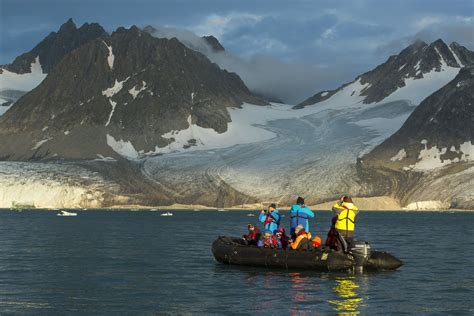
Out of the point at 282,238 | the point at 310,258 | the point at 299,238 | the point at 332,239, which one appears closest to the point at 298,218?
the point at 299,238

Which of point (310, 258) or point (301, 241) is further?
point (301, 241)

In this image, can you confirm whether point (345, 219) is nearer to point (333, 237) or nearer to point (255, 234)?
point (333, 237)

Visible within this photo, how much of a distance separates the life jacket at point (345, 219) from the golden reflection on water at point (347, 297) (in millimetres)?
2581

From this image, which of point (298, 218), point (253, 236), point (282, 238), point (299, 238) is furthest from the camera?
point (253, 236)

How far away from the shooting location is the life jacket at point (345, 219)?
43.3m

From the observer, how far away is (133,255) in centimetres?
5956

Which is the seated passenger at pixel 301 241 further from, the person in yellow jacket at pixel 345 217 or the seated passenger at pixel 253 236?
the seated passenger at pixel 253 236

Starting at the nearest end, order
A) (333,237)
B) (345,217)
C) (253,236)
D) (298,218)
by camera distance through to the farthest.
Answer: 1. (345,217)
2. (333,237)
3. (298,218)
4. (253,236)

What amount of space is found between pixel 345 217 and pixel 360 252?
7.06 feet

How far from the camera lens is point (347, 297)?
37219 mm

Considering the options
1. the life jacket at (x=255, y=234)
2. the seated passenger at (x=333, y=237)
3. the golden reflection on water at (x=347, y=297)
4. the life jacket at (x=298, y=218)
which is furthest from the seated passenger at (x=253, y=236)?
the golden reflection on water at (x=347, y=297)

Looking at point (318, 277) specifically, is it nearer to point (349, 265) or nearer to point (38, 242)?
point (349, 265)

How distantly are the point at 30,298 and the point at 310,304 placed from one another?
39.8ft

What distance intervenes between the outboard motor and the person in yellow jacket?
0.38 metres
